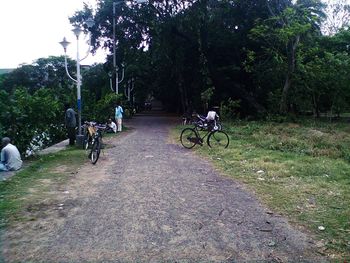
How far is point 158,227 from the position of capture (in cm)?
546

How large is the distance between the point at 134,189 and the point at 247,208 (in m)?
2.46

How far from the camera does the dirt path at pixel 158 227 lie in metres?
4.56

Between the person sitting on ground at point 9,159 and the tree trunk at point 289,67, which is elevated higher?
the tree trunk at point 289,67

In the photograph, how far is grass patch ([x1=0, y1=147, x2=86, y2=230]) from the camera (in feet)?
20.7

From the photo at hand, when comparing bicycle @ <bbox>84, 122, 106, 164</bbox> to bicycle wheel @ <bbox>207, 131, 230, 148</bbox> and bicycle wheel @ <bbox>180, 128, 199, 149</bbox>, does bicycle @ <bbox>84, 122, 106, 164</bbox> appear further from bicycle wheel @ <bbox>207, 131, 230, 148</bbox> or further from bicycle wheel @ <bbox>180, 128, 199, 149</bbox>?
bicycle wheel @ <bbox>207, 131, 230, 148</bbox>

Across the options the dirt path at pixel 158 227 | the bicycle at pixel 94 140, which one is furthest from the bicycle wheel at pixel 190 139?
the dirt path at pixel 158 227

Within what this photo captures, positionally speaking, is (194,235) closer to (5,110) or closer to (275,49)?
(5,110)

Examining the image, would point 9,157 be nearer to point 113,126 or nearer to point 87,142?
point 87,142

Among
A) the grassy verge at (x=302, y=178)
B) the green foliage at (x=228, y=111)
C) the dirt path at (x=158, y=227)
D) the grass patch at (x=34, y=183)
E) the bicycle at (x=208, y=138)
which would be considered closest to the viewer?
the dirt path at (x=158, y=227)

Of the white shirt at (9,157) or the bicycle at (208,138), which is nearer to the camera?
the white shirt at (9,157)

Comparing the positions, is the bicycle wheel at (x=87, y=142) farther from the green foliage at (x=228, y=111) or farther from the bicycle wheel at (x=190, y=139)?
the green foliage at (x=228, y=111)

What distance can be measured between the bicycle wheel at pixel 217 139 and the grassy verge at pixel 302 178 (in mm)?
367

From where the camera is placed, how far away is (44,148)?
14172mm

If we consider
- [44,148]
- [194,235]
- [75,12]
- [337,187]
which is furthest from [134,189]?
[75,12]
